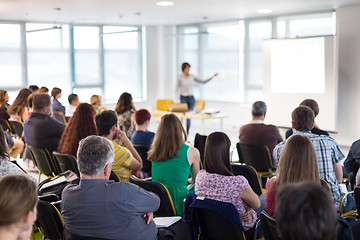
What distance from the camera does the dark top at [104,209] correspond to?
2.48 m

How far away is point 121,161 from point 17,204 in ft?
7.27

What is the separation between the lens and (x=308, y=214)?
4.67 feet

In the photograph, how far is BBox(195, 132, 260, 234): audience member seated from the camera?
2.94 meters

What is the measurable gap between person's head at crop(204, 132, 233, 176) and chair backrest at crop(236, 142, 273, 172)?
2.06 meters

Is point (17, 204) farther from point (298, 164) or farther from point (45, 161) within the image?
point (45, 161)

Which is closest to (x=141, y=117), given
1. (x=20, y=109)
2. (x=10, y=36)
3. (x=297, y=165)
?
(x=297, y=165)

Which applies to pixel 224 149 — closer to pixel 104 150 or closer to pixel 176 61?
pixel 104 150

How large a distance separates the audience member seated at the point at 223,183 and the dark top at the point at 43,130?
280 centimetres

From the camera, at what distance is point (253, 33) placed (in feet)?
37.2

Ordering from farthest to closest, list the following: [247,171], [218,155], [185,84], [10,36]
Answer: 1. [10,36]
2. [185,84]
3. [247,171]
4. [218,155]

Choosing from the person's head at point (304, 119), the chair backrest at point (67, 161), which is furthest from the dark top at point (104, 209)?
the person's head at point (304, 119)

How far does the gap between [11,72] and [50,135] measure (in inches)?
272

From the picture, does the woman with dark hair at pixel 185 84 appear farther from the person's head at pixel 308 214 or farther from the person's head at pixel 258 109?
the person's head at pixel 308 214

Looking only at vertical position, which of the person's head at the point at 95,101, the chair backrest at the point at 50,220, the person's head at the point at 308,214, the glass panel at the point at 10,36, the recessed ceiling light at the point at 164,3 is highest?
the recessed ceiling light at the point at 164,3
